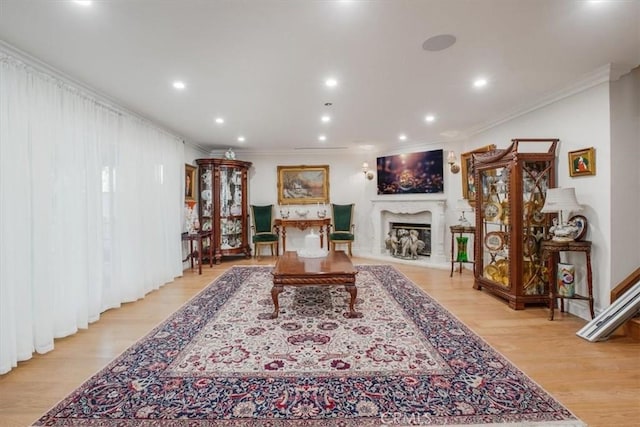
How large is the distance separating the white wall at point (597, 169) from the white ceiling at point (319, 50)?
285 mm

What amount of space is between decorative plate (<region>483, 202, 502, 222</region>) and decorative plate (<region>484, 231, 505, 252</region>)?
0.69 ft

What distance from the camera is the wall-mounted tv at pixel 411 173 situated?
6035mm

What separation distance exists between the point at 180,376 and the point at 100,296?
193 cm

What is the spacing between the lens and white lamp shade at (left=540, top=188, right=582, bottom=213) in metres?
3.01

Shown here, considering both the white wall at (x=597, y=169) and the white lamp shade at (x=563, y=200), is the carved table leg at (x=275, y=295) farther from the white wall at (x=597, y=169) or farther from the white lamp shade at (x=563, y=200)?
the white wall at (x=597, y=169)

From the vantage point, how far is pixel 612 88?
116 inches

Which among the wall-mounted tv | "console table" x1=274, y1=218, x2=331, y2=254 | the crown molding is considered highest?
the crown molding

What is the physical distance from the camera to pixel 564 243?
10.1 feet

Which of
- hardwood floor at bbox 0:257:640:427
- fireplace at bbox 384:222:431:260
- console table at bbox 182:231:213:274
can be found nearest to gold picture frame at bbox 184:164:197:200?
console table at bbox 182:231:213:274

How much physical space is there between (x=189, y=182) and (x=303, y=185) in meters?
2.62

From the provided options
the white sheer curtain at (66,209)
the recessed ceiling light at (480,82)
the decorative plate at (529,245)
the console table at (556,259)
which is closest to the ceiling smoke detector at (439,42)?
the recessed ceiling light at (480,82)

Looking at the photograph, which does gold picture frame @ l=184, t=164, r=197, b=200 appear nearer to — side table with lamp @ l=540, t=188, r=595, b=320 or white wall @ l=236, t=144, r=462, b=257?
white wall @ l=236, t=144, r=462, b=257

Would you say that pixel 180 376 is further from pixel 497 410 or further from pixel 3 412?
pixel 497 410

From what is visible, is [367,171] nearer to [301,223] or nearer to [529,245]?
[301,223]
